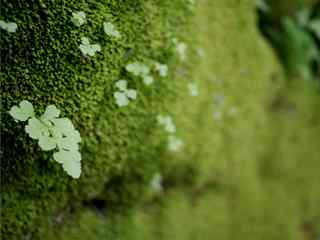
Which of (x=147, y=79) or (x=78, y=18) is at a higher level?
(x=78, y=18)

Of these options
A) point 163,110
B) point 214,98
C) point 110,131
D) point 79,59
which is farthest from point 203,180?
point 79,59

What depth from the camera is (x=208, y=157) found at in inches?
115

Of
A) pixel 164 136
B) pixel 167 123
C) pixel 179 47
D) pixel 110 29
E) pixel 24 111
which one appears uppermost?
pixel 110 29

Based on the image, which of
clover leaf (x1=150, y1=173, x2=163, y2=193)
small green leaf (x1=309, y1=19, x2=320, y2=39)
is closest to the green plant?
clover leaf (x1=150, y1=173, x2=163, y2=193)

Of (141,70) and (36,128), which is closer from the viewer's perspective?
(36,128)

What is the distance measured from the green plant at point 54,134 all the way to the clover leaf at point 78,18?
380 mm

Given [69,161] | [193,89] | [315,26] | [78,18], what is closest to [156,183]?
[193,89]

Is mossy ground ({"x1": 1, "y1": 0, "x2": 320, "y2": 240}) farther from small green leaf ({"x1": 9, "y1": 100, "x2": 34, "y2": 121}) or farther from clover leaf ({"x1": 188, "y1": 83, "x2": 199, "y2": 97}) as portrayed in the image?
small green leaf ({"x1": 9, "y1": 100, "x2": 34, "y2": 121})

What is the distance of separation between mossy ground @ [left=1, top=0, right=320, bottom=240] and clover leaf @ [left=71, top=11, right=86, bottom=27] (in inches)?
1.1

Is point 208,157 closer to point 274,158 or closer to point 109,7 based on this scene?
point 274,158

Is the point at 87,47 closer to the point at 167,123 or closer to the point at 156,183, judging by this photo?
the point at 167,123

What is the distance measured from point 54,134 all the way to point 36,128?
67mm

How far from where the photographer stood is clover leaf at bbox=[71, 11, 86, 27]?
1913 millimetres

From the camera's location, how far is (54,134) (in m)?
1.75
